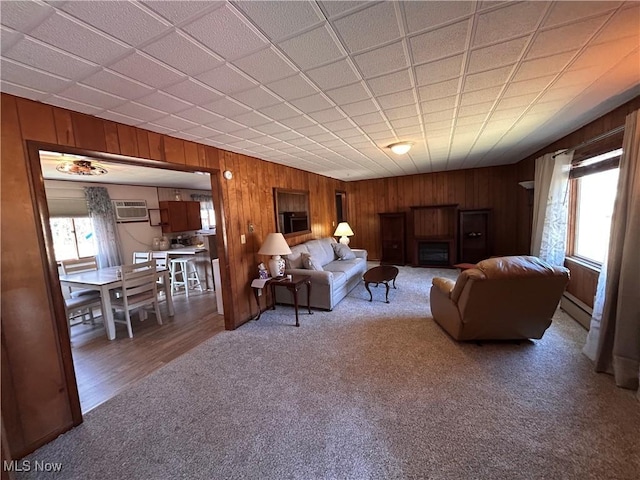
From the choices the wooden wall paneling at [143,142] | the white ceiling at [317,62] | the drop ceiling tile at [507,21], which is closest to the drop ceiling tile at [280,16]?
the white ceiling at [317,62]

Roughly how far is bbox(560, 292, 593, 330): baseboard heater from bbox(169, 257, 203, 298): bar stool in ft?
20.0

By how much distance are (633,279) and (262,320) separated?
372cm

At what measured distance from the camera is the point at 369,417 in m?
1.82

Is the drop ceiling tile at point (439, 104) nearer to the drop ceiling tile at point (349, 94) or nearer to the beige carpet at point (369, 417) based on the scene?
the drop ceiling tile at point (349, 94)

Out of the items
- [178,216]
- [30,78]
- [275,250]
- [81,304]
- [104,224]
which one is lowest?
[81,304]

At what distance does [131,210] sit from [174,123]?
167 inches

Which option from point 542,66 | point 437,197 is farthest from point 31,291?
point 437,197

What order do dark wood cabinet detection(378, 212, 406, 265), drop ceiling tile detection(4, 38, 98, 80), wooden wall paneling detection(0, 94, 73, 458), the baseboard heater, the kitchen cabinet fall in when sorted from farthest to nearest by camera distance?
dark wood cabinet detection(378, 212, 406, 265) → the kitchen cabinet → the baseboard heater → wooden wall paneling detection(0, 94, 73, 458) → drop ceiling tile detection(4, 38, 98, 80)

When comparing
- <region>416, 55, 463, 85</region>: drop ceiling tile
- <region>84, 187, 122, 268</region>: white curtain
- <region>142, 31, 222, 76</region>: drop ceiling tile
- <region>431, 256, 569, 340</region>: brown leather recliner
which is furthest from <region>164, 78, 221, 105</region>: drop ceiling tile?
<region>84, 187, 122, 268</region>: white curtain

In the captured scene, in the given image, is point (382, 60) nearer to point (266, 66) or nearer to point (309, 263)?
point (266, 66)

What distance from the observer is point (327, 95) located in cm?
192

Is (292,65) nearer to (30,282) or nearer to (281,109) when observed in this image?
(281,109)

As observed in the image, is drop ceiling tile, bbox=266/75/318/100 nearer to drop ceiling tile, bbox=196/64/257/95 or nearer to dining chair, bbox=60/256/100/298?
drop ceiling tile, bbox=196/64/257/95

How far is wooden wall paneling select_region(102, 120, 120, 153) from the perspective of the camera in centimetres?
215
